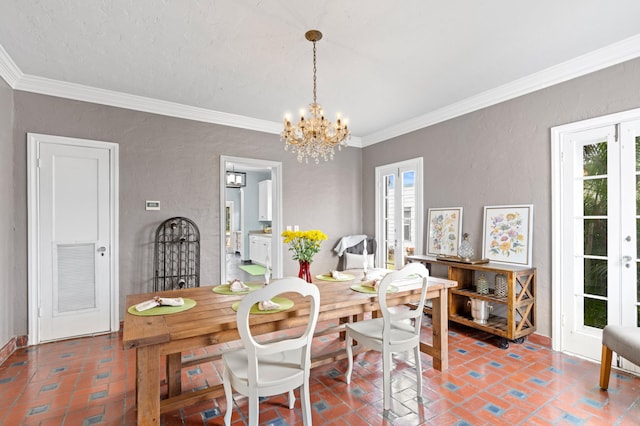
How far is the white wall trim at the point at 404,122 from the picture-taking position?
8.73 feet

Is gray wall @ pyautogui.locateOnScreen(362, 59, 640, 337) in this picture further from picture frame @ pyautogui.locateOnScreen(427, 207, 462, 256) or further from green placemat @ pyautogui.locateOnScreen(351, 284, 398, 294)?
green placemat @ pyautogui.locateOnScreen(351, 284, 398, 294)

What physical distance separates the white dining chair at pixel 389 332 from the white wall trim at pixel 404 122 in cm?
235

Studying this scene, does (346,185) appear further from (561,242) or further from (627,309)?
(627,309)

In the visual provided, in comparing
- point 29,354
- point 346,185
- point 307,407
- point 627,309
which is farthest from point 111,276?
point 627,309

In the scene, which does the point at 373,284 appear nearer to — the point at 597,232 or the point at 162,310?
the point at 162,310

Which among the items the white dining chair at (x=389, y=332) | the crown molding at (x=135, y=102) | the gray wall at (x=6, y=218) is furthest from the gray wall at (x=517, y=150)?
the gray wall at (x=6, y=218)

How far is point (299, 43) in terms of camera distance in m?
2.54

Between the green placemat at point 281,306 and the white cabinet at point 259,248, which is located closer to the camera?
the green placemat at point 281,306

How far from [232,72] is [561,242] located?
3.57 m

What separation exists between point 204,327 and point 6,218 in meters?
2.72

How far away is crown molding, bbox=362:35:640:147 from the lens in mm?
2559

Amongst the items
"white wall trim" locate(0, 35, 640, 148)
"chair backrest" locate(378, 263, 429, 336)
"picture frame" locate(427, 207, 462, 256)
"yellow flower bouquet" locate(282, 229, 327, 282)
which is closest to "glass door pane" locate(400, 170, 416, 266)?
"picture frame" locate(427, 207, 462, 256)

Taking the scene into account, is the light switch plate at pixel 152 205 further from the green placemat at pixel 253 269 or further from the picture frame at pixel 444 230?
the green placemat at pixel 253 269

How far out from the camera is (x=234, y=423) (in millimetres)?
1959
